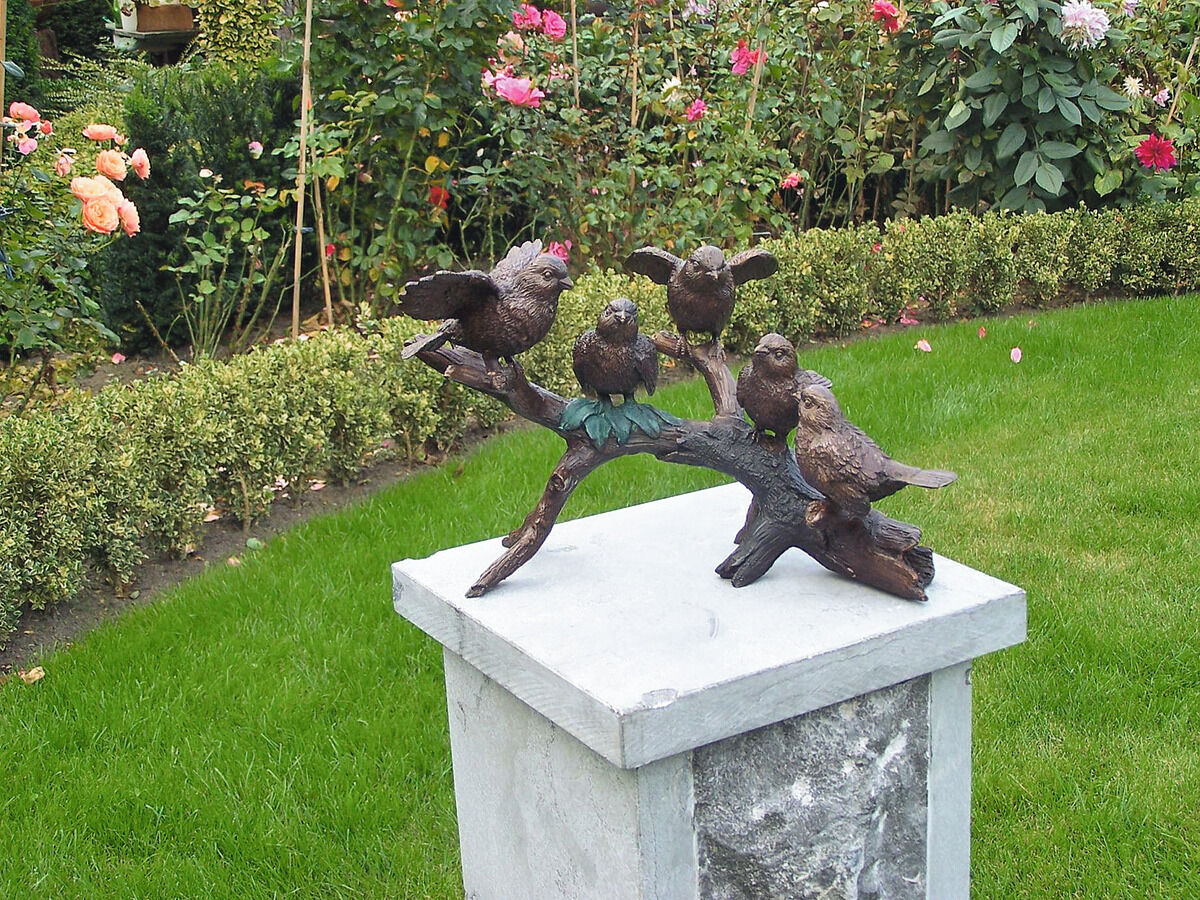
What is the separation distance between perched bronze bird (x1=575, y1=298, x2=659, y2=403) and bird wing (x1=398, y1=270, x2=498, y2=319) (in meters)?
0.18

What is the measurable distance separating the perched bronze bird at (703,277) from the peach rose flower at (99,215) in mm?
2480

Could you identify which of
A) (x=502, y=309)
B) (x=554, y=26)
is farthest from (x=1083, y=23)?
(x=502, y=309)

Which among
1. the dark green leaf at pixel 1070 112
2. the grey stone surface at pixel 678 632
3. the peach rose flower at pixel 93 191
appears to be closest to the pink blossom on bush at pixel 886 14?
the dark green leaf at pixel 1070 112

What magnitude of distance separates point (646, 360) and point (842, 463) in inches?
14.9

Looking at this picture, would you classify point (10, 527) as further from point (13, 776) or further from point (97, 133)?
point (97, 133)

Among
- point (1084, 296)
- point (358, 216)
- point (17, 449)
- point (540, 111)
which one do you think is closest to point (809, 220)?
point (1084, 296)

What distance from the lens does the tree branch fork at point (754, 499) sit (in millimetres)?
1970

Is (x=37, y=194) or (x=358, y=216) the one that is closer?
(x=37, y=194)

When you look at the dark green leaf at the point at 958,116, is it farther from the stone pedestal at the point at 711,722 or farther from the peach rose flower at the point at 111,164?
the stone pedestal at the point at 711,722

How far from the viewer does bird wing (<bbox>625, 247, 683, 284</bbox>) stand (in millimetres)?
2197

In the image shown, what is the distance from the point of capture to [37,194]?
4.27 m

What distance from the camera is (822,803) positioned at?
1.92 metres

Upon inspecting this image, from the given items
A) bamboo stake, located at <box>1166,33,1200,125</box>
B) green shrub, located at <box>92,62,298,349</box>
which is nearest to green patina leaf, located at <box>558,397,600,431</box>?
green shrub, located at <box>92,62,298,349</box>

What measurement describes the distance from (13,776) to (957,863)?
224cm
